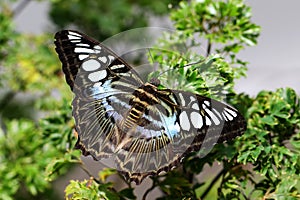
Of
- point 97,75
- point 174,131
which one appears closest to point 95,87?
point 97,75

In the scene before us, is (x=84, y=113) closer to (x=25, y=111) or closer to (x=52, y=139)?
(x=52, y=139)

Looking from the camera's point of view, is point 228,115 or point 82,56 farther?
point 82,56

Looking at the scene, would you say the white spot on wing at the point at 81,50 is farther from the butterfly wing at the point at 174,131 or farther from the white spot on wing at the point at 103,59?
the butterfly wing at the point at 174,131

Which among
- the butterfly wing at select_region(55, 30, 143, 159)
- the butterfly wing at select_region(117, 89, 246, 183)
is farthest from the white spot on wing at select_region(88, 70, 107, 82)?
the butterfly wing at select_region(117, 89, 246, 183)

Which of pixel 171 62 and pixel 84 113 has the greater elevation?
pixel 171 62

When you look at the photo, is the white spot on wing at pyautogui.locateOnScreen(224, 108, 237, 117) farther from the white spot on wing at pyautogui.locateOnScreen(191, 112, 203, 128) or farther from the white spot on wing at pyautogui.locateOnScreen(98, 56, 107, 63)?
the white spot on wing at pyautogui.locateOnScreen(98, 56, 107, 63)

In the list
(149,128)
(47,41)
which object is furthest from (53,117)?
(47,41)

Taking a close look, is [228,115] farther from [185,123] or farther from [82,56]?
[82,56]

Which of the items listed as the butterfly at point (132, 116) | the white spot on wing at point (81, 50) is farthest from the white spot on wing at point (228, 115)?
the white spot on wing at point (81, 50)
